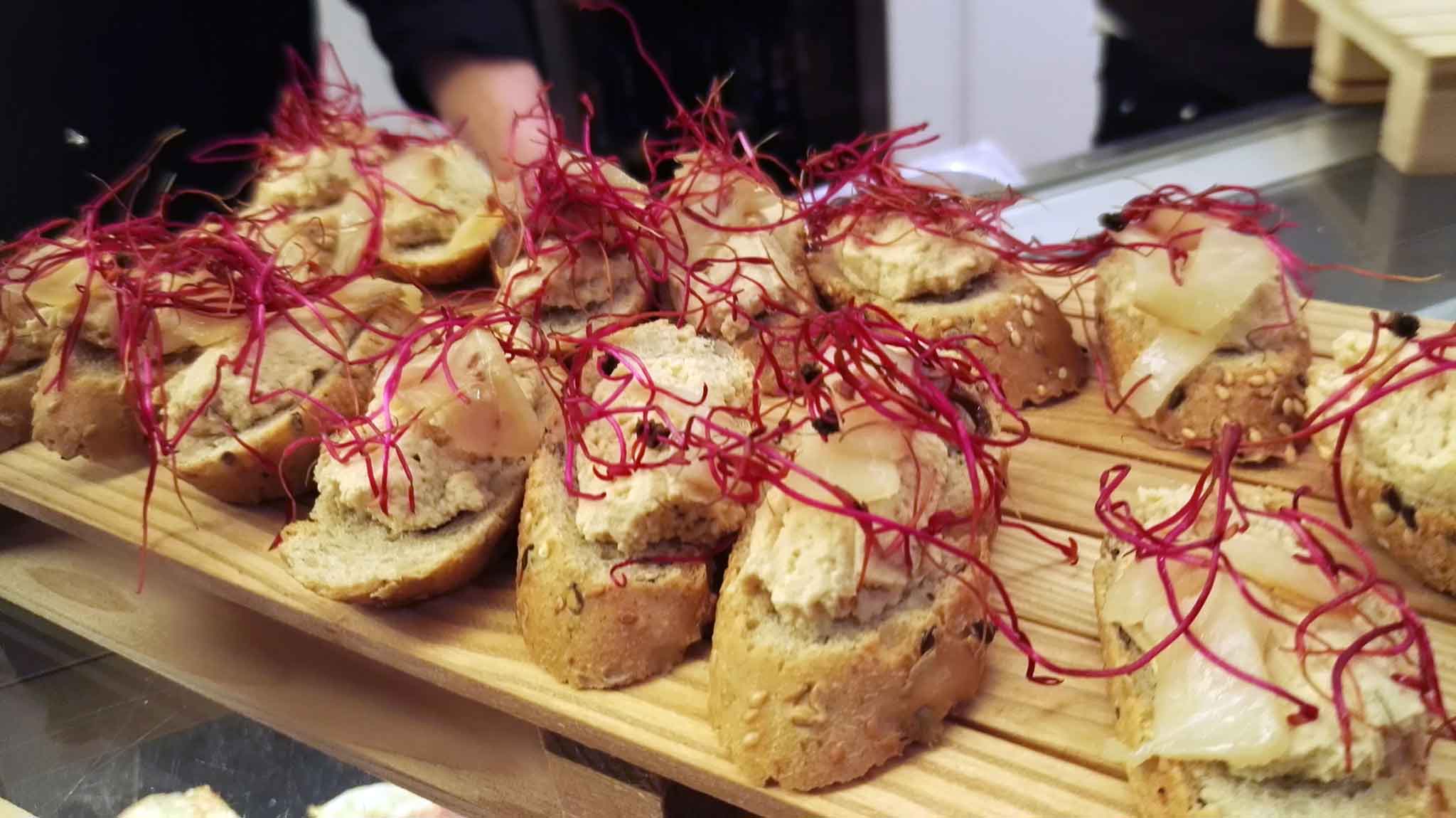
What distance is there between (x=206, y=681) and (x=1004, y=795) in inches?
50.7

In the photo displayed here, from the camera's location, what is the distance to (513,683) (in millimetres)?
1445

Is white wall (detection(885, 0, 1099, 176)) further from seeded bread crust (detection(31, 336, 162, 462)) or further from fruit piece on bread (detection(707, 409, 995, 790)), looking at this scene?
fruit piece on bread (detection(707, 409, 995, 790))

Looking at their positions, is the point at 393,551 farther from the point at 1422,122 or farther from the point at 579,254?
the point at 1422,122

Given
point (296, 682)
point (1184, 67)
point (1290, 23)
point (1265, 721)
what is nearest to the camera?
point (1265, 721)

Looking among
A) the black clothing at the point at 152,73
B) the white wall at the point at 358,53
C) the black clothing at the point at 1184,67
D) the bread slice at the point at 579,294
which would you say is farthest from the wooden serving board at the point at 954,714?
the white wall at the point at 358,53

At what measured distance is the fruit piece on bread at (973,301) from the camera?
5.99 feet

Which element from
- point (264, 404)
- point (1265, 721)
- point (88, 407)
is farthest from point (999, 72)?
point (1265, 721)

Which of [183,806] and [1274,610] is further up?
[1274,610]

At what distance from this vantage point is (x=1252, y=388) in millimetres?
1646

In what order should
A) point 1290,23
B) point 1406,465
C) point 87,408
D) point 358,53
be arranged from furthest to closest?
point 358,53 < point 1290,23 < point 87,408 < point 1406,465

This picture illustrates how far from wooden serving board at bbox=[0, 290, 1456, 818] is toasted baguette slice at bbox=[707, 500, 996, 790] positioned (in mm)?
34

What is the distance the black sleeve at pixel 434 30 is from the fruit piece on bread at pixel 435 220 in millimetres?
736

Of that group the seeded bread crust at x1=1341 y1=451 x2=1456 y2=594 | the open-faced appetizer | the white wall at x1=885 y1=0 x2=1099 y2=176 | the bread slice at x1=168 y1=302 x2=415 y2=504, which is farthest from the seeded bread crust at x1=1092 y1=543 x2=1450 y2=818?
the white wall at x1=885 y1=0 x2=1099 y2=176

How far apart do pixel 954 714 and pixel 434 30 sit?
8.01ft
